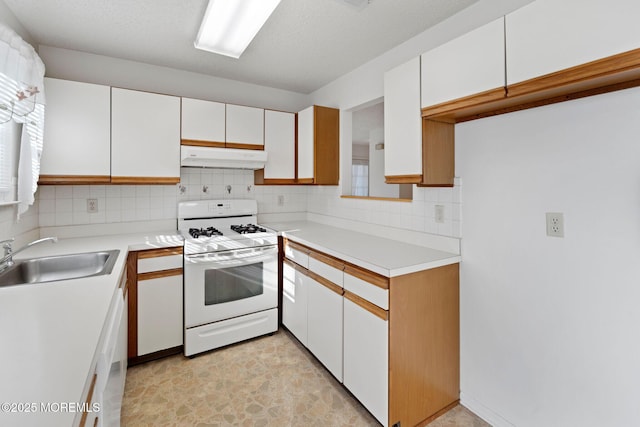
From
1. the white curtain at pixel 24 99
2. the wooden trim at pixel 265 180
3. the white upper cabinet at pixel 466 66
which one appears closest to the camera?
the white upper cabinet at pixel 466 66

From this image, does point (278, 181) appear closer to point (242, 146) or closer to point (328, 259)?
point (242, 146)

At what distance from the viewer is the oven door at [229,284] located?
2387mm

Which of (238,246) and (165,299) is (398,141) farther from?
(165,299)

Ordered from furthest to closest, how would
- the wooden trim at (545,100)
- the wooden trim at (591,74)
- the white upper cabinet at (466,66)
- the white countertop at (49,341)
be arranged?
the white upper cabinet at (466,66) → the wooden trim at (545,100) → the wooden trim at (591,74) → the white countertop at (49,341)

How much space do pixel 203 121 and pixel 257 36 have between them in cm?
88

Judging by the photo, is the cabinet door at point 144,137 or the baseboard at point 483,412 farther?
the cabinet door at point 144,137

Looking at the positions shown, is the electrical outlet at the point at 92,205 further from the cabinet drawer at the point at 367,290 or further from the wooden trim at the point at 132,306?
the cabinet drawer at the point at 367,290

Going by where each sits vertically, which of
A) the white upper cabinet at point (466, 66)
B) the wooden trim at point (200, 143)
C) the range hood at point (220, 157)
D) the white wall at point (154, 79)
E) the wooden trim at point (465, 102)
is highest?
the white wall at point (154, 79)

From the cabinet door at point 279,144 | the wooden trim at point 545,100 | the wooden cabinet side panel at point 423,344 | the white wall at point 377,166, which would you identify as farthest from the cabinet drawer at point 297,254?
the white wall at point 377,166

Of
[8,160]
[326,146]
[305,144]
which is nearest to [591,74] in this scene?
[326,146]

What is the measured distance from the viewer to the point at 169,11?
6.25ft

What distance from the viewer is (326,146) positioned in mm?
2992

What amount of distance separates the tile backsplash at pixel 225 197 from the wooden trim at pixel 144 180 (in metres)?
0.32

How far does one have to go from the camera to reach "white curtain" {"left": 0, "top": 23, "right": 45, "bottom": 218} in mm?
1521
